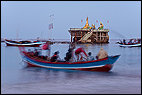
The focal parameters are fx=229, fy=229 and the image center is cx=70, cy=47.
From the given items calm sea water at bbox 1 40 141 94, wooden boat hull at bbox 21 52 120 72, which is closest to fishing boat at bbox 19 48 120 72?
wooden boat hull at bbox 21 52 120 72

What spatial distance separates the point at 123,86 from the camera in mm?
13805

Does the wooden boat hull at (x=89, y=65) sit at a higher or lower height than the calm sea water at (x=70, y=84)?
higher

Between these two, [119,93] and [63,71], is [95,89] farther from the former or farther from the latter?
[63,71]

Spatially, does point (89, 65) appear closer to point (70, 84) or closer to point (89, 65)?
point (89, 65)

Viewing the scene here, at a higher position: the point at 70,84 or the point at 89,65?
the point at 89,65

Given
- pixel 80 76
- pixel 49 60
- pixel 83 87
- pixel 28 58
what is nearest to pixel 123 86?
pixel 83 87

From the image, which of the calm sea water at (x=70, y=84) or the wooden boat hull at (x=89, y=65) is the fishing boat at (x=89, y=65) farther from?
the calm sea water at (x=70, y=84)

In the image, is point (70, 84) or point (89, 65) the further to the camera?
point (89, 65)

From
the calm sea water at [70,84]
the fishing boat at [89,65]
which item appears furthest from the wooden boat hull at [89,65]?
the calm sea water at [70,84]

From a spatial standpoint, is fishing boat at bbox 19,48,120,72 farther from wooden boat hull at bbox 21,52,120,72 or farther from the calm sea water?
the calm sea water

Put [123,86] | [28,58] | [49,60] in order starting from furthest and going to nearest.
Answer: [28,58]
[49,60]
[123,86]

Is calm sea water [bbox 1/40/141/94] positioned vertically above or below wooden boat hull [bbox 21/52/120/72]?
below

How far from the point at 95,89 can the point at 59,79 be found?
422cm

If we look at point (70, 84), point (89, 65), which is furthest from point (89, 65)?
point (70, 84)
